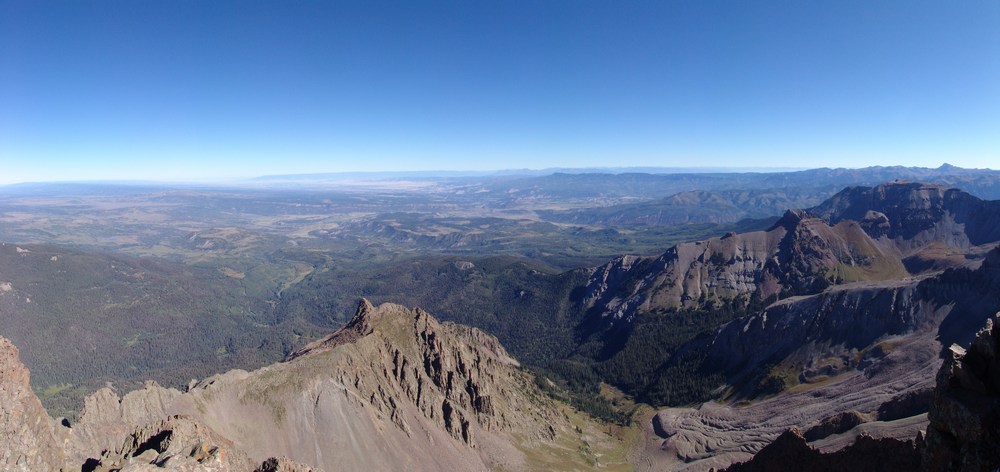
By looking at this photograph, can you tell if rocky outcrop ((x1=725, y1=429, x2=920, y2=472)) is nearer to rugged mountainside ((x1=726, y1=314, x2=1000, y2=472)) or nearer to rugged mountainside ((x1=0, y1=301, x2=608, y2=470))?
rugged mountainside ((x1=726, y1=314, x2=1000, y2=472))

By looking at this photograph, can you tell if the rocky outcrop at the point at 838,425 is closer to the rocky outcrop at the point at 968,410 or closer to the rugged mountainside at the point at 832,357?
the rugged mountainside at the point at 832,357

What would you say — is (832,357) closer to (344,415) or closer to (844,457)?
(844,457)

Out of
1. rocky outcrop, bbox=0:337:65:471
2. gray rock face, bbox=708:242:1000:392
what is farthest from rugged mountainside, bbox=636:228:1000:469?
rocky outcrop, bbox=0:337:65:471

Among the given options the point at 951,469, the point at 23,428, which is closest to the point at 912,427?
the point at 951,469

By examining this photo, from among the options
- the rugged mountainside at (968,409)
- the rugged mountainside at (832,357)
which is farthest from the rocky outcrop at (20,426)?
the rugged mountainside at (832,357)

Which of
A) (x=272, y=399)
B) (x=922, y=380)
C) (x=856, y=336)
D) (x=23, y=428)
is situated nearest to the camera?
(x=23, y=428)

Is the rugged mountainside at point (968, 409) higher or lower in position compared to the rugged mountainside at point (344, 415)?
higher

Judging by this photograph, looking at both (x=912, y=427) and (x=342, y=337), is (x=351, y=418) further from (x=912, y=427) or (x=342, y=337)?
(x=912, y=427)
